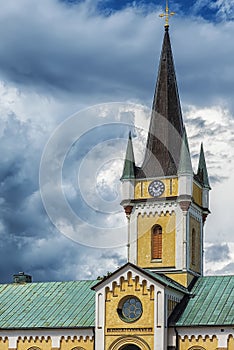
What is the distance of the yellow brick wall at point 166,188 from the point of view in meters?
68.2

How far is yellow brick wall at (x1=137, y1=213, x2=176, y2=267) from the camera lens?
67375 millimetres

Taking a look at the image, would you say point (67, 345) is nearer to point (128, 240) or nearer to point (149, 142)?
point (128, 240)

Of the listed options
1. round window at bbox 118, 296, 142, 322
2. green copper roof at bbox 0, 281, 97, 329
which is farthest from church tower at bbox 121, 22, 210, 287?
round window at bbox 118, 296, 142, 322

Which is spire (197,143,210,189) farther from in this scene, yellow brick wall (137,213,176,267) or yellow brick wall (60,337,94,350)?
yellow brick wall (60,337,94,350)

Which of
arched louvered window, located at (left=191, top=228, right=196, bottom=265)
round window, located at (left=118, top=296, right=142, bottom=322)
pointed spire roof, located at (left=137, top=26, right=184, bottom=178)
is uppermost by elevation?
pointed spire roof, located at (left=137, top=26, right=184, bottom=178)

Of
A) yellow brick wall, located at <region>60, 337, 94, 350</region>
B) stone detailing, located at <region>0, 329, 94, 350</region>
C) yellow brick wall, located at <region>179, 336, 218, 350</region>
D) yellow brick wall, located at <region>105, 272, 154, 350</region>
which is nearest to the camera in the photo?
yellow brick wall, located at <region>179, 336, 218, 350</region>

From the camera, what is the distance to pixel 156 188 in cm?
6875

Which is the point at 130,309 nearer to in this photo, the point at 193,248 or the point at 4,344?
the point at 193,248

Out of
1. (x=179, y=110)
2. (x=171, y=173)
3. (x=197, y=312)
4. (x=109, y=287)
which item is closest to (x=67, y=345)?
A: (x=109, y=287)

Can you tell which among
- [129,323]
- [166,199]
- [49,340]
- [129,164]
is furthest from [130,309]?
[129,164]

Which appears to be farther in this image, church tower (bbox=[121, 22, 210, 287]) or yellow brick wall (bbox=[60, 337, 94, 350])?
church tower (bbox=[121, 22, 210, 287])

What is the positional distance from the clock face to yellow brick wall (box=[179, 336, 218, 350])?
12324 millimetres

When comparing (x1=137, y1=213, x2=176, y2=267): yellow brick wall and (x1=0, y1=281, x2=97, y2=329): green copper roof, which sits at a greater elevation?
(x1=137, y1=213, x2=176, y2=267): yellow brick wall

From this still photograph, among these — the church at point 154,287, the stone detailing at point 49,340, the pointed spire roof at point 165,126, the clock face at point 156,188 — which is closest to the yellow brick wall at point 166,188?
the church at point 154,287
